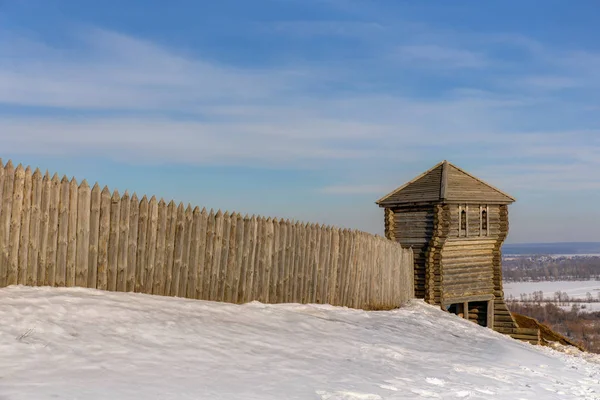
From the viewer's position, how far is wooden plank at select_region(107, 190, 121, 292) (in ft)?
31.0

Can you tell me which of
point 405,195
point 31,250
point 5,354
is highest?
point 405,195

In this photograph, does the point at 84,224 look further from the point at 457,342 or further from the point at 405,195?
the point at 405,195

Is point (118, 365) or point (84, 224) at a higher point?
point (84, 224)

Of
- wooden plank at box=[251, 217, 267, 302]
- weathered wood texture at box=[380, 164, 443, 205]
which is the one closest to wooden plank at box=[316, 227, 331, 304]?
wooden plank at box=[251, 217, 267, 302]

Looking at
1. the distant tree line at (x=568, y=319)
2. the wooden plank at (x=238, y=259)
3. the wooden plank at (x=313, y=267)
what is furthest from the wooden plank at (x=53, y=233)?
the distant tree line at (x=568, y=319)

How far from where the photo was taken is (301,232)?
12.8 metres

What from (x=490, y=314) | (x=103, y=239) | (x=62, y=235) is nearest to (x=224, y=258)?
(x=103, y=239)

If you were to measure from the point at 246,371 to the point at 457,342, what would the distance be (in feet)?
18.5

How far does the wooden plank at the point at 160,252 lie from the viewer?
9.97 meters

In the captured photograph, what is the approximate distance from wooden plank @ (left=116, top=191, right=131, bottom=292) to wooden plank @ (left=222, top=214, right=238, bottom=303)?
77.8 inches

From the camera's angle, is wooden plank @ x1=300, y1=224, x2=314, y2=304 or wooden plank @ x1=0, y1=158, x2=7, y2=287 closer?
wooden plank @ x1=0, y1=158, x2=7, y2=287

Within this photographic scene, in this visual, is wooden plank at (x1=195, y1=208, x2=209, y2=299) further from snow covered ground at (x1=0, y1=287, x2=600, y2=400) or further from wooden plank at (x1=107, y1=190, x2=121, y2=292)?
wooden plank at (x1=107, y1=190, x2=121, y2=292)

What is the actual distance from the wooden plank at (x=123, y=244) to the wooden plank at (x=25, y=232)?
132 cm

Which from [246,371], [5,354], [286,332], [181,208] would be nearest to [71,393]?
[5,354]
